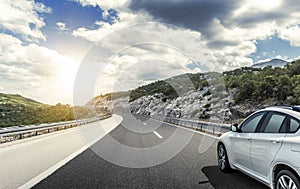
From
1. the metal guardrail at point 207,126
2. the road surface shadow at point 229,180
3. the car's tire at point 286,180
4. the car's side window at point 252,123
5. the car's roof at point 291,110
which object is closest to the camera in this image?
Result: the car's tire at point 286,180

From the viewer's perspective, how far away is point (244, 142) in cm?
639

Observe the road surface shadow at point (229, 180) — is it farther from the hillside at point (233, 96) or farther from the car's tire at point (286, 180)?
the hillside at point (233, 96)

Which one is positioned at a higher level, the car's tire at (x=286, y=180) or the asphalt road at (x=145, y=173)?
the car's tire at (x=286, y=180)

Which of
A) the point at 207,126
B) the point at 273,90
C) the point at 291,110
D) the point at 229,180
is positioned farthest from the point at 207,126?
the point at 273,90

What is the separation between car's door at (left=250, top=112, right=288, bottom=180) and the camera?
16.9 feet

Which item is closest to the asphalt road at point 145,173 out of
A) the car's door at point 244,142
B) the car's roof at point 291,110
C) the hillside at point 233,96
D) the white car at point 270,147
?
the car's door at point 244,142

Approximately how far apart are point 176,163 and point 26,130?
11271 millimetres

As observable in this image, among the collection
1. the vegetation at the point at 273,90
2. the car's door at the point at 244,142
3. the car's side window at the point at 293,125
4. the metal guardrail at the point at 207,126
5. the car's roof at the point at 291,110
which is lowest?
the metal guardrail at the point at 207,126

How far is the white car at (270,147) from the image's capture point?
468cm

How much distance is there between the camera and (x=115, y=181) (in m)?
6.45

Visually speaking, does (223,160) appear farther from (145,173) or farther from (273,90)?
(273,90)

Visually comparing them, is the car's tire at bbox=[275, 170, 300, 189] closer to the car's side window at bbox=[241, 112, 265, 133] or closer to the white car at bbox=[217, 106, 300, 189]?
the white car at bbox=[217, 106, 300, 189]

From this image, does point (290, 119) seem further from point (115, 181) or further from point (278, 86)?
point (278, 86)

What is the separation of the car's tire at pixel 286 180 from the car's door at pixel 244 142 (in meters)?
1.05
